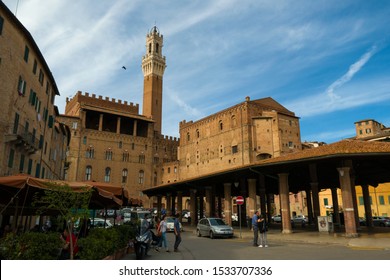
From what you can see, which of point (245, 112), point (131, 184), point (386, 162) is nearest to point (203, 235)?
point (386, 162)

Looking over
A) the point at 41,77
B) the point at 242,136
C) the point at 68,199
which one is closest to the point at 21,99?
the point at 41,77

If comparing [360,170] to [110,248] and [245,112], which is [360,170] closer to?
[110,248]

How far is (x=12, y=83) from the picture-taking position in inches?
824

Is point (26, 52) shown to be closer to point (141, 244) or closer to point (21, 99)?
point (21, 99)

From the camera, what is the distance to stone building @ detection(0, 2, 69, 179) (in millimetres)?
20281

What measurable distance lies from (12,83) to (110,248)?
1650 cm

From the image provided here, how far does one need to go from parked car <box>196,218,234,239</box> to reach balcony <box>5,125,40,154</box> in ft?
46.4

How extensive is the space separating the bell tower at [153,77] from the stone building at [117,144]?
0.30 m

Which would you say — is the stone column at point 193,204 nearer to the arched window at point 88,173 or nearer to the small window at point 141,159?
the arched window at point 88,173

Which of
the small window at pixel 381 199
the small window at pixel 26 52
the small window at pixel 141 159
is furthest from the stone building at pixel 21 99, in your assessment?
the small window at pixel 381 199

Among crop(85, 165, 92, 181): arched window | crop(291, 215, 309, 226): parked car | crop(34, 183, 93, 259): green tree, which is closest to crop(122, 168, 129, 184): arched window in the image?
crop(85, 165, 92, 181): arched window

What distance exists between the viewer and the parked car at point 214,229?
2094 cm

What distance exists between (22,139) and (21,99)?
3.04 meters

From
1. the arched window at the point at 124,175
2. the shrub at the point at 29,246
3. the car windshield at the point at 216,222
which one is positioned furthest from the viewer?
the arched window at the point at 124,175
